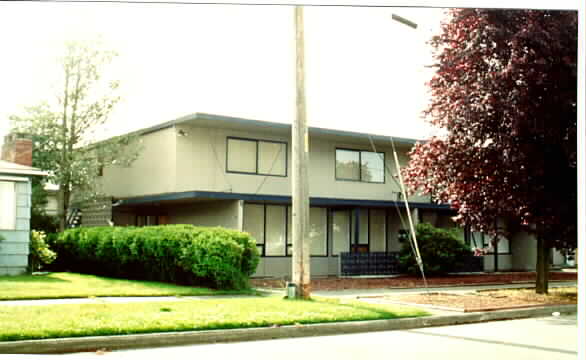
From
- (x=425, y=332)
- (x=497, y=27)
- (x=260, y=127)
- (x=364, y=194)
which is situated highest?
(x=497, y=27)

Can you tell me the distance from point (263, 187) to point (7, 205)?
8.35 meters

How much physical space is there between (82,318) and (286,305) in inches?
167

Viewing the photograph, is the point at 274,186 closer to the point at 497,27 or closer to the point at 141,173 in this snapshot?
the point at 141,173

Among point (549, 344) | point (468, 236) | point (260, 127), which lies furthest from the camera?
point (468, 236)

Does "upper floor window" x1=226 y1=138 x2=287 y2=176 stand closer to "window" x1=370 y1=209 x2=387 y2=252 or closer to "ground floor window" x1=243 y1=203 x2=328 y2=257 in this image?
"ground floor window" x1=243 y1=203 x2=328 y2=257

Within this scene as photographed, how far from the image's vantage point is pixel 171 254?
1864 centimetres

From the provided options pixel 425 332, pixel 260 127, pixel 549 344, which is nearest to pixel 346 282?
pixel 260 127

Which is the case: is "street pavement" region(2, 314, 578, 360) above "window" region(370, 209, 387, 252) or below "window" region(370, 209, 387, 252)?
below

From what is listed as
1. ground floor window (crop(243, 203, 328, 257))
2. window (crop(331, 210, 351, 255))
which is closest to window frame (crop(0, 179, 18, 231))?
ground floor window (crop(243, 203, 328, 257))

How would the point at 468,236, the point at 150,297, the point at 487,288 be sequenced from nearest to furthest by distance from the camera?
1. the point at 150,297
2. the point at 487,288
3. the point at 468,236

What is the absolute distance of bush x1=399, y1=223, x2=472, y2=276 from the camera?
25906mm

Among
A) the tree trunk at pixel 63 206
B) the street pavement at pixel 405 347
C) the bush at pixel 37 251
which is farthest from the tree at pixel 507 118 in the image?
the tree trunk at pixel 63 206

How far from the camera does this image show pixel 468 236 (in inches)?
1216

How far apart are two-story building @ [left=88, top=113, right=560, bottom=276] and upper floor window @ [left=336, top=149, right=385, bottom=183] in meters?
0.04
